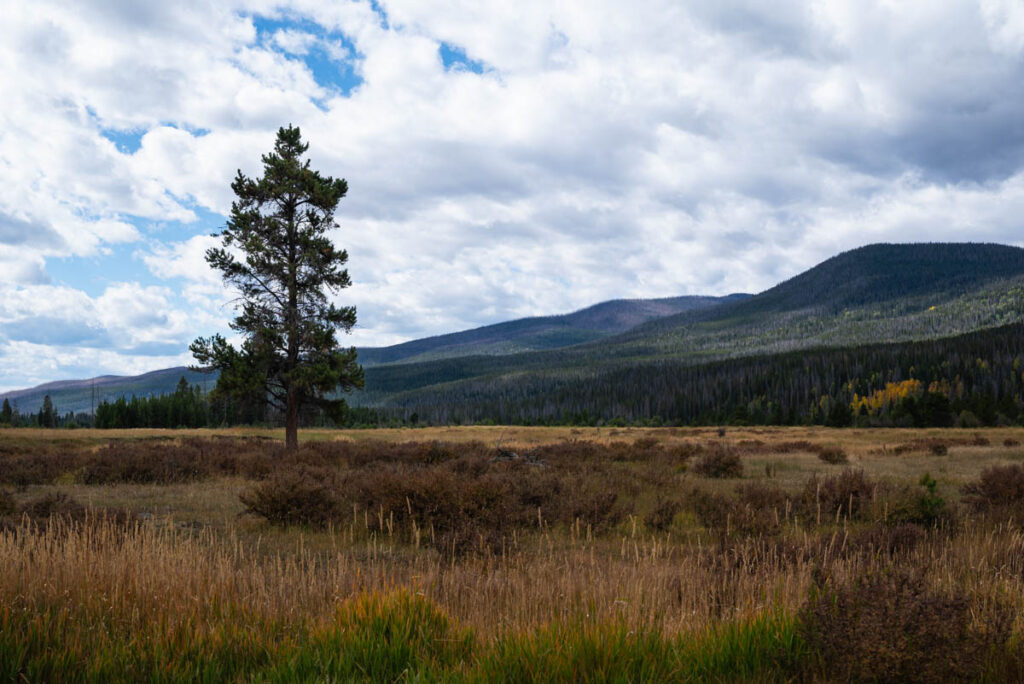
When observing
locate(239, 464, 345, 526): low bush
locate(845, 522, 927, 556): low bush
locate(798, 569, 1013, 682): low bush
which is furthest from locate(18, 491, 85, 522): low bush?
locate(845, 522, 927, 556): low bush

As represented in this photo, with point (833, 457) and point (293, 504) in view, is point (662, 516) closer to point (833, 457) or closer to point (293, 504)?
point (293, 504)

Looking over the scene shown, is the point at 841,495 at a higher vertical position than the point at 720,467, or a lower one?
higher

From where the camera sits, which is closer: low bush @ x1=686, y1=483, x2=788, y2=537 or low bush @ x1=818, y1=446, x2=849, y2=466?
low bush @ x1=686, y1=483, x2=788, y2=537

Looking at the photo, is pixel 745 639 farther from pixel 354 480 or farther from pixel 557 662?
pixel 354 480

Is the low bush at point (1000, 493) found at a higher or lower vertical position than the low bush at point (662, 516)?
lower

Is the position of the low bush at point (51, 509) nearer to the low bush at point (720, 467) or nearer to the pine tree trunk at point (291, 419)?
the pine tree trunk at point (291, 419)

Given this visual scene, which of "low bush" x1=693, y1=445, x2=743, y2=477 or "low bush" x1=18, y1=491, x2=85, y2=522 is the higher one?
"low bush" x1=18, y1=491, x2=85, y2=522

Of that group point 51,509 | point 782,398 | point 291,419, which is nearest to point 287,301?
point 291,419

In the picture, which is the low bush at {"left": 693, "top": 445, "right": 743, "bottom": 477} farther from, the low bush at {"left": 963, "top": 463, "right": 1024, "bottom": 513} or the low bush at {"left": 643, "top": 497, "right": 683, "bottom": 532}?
the low bush at {"left": 643, "top": 497, "right": 683, "bottom": 532}

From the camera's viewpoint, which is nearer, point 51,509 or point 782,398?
point 51,509

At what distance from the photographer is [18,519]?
26.2ft

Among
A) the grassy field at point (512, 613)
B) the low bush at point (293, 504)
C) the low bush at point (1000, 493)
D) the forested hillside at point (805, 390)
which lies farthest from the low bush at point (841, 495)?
the forested hillside at point (805, 390)

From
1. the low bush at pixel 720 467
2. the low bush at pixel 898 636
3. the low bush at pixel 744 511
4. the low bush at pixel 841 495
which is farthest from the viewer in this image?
the low bush at pixel 720 467

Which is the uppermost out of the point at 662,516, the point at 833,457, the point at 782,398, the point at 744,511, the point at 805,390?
the point at 744,511
